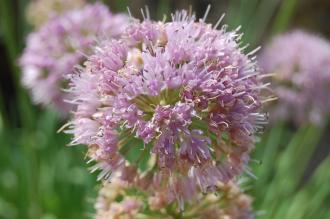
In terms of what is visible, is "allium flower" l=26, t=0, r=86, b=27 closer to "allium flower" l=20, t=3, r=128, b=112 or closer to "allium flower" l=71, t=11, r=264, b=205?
"allium flower" l=20, t=3, r=128, b=112

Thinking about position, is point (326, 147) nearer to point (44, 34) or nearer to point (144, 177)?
point (44, 34)

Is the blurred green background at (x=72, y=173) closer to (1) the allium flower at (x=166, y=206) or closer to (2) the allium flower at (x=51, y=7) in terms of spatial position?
(2) the allium flower at (x=51, y=7)

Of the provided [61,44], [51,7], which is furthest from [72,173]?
[61,44]

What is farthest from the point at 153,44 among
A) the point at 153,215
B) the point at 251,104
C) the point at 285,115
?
the point at 285,115

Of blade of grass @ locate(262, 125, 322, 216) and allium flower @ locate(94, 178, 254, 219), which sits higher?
blade of grass @ locate(262, 125, 322, 216)

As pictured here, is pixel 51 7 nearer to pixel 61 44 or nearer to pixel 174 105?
pixel 61 44

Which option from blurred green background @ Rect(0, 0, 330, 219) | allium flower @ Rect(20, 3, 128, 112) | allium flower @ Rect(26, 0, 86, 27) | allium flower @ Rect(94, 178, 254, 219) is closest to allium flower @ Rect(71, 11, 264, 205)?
allium flower @ Rect(94, 178, 254, 219)
